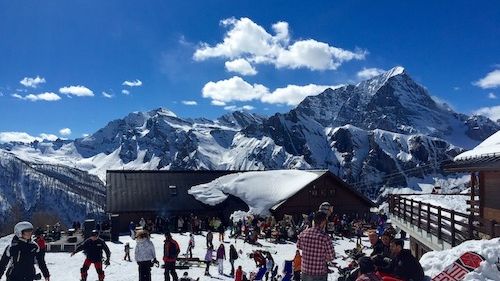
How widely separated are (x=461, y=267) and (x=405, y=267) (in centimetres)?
94

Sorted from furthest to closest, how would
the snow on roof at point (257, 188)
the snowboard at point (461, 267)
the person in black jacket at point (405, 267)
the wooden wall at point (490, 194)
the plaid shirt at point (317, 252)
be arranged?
the snow on roof at point (257, 188)
the wooden wall at point (490, 194)
the person in black jacket at point (405, 267)
the snowboard at point (461, 267)
the plaid shirt at point (317, 252)

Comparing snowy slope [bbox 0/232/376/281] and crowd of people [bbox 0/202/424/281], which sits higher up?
crowd of people [bbox 0/202/424/281]

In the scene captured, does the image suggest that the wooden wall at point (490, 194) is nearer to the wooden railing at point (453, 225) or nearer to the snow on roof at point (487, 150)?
the wooden railing at point (453, 225)

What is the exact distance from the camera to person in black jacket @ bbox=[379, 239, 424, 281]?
8531mm

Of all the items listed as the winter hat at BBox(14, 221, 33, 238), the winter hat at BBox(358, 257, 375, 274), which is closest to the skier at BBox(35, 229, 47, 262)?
the winter hat at BBox(14, 221, 33, 238)

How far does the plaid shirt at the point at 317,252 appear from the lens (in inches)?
291

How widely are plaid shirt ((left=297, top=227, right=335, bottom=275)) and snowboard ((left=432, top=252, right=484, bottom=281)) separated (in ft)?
8.19

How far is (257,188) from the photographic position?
38.8m

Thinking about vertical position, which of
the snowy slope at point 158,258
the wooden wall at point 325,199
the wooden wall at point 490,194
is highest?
the wooden wall at point 490,194

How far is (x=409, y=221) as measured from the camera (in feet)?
65.4

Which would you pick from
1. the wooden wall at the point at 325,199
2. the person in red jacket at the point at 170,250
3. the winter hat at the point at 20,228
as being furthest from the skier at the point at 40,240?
the wooden wall at the point at 325,199

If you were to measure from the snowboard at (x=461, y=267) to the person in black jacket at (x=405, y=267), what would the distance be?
0.35 m

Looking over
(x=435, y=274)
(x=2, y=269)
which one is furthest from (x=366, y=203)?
(x=2, y=269)

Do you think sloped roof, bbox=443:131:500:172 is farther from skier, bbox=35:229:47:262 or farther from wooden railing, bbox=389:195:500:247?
skier, bbox=35:229:47:262
